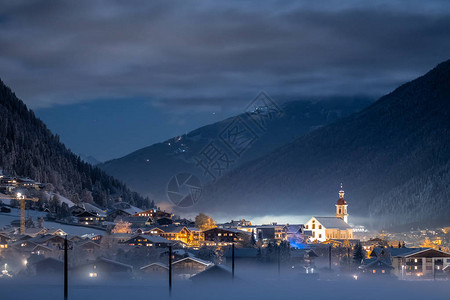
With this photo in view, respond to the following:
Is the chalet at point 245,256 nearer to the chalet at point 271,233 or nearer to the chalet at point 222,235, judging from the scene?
the chalet at point 222,235

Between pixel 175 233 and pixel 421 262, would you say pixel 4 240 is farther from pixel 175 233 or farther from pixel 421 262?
pixel 421 262

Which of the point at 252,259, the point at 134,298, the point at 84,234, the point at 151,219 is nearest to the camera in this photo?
the point at 134,298

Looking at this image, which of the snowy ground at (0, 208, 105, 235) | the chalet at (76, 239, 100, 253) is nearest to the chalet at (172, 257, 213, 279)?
the chalet at (76, 239, 100, 253)

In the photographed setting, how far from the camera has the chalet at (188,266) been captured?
356ft

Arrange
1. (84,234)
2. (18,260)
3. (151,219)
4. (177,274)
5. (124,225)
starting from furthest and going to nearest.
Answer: (151,219) → (124,225) → (84,234) → (18,260) → (177,274)

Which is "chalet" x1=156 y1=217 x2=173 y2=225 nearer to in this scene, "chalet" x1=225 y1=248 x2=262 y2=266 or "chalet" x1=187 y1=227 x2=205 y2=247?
"chalet" x1=187 y1=227 x2=205 y2=247

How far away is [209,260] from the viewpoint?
411 ft

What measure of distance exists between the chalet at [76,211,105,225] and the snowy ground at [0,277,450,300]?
8933cm

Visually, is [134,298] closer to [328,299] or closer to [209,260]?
[328,299]

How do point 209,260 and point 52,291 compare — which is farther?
point 209,260

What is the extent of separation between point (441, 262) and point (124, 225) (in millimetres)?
66263

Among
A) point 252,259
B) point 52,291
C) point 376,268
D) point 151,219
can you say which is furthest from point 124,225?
point 52,291

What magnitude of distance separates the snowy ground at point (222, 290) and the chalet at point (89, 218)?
89.3m

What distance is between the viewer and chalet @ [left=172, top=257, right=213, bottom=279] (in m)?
108
